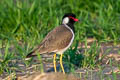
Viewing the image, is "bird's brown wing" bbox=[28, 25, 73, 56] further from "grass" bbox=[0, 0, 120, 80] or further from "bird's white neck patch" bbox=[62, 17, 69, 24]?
"grass" bbox=[0, 0, 120, 80]

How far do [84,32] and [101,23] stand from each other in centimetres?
40

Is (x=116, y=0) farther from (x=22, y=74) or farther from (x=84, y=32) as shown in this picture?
(x=22, y=74)

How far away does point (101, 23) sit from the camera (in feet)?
28.4

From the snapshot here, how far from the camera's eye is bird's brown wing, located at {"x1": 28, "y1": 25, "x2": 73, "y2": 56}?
6.47 meters

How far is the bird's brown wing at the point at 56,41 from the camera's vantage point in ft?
21.2

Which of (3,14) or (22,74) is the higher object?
(3,14)

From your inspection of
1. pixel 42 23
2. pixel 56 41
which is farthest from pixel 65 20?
pixel 42 23

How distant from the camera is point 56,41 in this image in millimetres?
6594

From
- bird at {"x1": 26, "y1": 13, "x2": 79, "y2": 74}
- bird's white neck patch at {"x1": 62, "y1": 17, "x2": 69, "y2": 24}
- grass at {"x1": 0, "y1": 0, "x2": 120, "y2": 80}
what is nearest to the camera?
bird at {"x1": 26, "y1": 13, "x2": 79, "y2": 74}

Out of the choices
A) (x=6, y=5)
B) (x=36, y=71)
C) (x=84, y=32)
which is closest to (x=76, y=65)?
(x=36, y=71)

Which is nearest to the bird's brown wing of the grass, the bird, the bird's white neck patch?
the bird

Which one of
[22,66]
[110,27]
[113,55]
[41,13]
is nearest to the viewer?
[22,66]

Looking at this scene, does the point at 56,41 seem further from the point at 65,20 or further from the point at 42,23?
the point at 42,23

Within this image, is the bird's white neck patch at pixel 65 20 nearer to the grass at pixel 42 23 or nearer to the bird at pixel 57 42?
the bird at pixel 57 42
